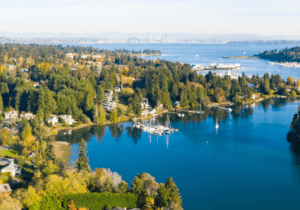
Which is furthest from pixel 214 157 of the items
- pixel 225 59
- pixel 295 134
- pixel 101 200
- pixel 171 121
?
pixel 225 59

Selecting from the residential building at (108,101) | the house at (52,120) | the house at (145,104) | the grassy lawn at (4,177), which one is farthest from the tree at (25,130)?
the house at (145,104)

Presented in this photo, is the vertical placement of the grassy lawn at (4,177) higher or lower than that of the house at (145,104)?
lower

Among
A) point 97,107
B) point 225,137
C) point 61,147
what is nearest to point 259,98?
point 225,137

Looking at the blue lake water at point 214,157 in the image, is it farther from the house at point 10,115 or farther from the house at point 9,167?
the house at point 10,115

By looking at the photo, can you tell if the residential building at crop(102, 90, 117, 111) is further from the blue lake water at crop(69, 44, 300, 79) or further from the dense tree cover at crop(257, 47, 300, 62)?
the dense tree cover at crop(257, 47, 300, 62)

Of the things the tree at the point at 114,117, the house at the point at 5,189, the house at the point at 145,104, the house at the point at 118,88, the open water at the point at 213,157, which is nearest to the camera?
the house at the point at 5,189

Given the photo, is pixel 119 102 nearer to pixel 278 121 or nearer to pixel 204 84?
pixel 204 84

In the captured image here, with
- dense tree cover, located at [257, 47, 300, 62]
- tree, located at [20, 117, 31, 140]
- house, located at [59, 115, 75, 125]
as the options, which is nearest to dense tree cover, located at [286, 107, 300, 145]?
house, located at [59, 115, 75, 125]
